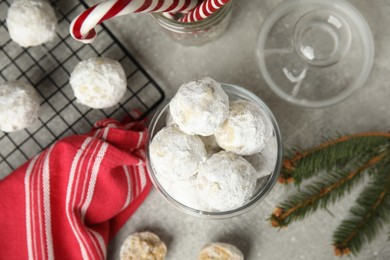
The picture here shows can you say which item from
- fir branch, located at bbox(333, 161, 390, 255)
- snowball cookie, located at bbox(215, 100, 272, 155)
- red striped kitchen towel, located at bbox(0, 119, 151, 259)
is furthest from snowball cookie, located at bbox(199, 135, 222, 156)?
fir branch, located at bbox(333, 161, 390, 255)

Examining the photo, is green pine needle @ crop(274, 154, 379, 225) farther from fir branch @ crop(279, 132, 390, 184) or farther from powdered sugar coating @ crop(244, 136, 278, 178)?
powdered sugar coating @ crop(244, 136, 278, 178)

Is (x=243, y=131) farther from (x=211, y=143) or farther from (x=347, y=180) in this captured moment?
(x=347, y=180)

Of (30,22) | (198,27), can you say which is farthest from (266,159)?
(30,22)

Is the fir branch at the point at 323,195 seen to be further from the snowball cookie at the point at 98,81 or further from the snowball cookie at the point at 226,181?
the snowball cookie at the point at 98,81

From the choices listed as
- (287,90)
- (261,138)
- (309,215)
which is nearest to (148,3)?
(261,138)

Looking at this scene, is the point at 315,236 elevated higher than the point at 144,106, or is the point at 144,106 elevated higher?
the point at 144,106

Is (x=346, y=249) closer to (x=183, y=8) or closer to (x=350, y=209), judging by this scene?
(x=350, y=209)
